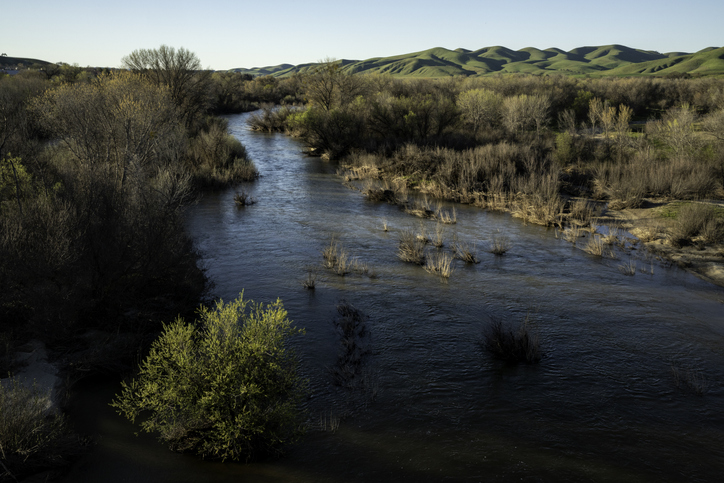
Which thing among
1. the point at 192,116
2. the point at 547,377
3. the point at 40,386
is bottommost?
the point at 547,377

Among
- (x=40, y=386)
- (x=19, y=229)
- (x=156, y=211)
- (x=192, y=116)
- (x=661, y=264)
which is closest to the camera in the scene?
(x=40, y=386)

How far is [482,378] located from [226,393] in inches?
156

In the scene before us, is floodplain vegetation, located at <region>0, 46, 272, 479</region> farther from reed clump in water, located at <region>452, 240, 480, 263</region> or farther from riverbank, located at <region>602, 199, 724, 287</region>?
riverbank, located at <region>602, 199, 724, 287</region>

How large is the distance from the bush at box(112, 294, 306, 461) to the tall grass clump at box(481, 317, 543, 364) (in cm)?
370

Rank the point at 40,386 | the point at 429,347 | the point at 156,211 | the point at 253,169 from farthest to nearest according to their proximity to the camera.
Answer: the point at 253,169 → the point at 156,211 → the point at 429,347 → the point at 40,386

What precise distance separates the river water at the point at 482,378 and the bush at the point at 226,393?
286mm

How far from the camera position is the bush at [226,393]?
4602 millimetres

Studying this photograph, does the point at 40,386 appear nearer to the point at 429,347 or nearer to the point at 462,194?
the point at 429,347

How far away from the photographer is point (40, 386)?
5.74 m

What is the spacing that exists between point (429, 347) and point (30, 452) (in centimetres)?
549

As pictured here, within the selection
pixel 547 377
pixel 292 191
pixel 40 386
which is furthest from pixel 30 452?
pixel 292 191

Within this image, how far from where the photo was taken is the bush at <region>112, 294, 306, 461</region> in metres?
4.60

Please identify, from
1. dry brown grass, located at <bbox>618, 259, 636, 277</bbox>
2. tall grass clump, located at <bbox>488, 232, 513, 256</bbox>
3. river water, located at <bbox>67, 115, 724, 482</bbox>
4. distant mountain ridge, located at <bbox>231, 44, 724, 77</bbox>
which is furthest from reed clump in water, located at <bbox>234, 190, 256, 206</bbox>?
distant mountain ridge, located at <bbox>231, 44, 724, 77</bbox>

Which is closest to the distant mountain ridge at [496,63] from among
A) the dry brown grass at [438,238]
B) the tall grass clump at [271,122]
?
the tall grass clump at [271,122]
